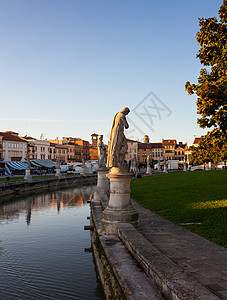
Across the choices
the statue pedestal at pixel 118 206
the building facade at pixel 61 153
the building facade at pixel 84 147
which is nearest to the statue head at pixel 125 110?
the statue pedestal at pixel 118 206

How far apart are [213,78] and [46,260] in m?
10.3

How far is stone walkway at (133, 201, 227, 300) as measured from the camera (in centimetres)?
524

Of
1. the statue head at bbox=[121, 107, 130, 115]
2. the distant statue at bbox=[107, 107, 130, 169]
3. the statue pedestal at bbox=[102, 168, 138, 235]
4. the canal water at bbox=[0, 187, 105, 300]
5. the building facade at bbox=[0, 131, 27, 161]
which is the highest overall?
the building facade at bbox=[0, 131, 27, 161]

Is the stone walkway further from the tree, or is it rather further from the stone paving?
the tree

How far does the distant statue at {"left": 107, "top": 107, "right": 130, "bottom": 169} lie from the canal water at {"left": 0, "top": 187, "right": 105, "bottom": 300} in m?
4.03

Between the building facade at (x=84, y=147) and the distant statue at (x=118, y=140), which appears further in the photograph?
the building facade at (x=84, y=147)

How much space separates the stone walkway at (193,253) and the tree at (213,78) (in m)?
4.58

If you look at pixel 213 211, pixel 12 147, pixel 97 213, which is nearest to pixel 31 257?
pixel 97 213

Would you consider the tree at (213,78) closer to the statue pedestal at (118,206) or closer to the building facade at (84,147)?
the statue pedestal at (118,206)

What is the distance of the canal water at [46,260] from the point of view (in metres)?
8.72

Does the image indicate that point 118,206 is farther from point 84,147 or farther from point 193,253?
point 84,147

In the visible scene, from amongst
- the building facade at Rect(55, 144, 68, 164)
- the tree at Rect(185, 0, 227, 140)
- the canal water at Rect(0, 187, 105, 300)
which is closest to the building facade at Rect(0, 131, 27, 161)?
the building facade at Rect(55, 144, 68, 164)

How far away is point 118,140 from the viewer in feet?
30.9

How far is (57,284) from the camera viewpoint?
9141mm
